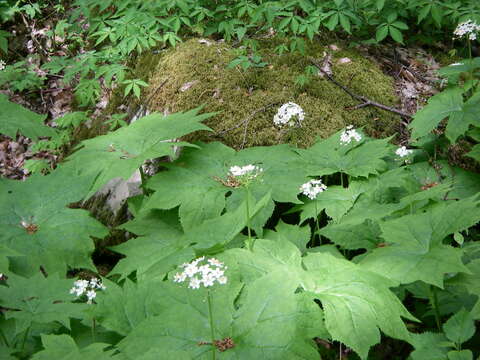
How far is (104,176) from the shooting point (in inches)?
107

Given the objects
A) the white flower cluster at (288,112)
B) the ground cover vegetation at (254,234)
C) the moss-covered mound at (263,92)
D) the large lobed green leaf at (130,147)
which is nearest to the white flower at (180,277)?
the ground cover vegetation at (254,234)

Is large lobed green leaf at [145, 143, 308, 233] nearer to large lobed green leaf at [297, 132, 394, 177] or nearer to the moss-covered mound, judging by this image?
large lobed green leaf at [297, 132, 394, 177]

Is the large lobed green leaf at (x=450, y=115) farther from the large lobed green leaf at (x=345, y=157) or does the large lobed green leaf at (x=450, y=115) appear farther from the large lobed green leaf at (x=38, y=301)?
the large lobed green leaf at (x=38, y=301)

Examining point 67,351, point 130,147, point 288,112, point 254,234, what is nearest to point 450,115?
point 288,112

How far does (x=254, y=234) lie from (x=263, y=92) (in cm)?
149

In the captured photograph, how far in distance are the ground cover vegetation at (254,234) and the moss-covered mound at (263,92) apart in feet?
0.28

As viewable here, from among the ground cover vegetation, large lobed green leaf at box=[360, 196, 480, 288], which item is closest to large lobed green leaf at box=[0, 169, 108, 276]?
the ground cover vegetation

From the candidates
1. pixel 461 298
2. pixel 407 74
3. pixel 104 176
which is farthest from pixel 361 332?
pixel 407 74

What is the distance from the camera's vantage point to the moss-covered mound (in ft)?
11.5

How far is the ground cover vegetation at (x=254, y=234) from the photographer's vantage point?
1.77 meters

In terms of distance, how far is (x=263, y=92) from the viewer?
377 centimetres

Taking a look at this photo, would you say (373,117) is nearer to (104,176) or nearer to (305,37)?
(305,37)

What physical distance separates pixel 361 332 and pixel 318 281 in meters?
0.29

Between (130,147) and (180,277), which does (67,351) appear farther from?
(130,147)
